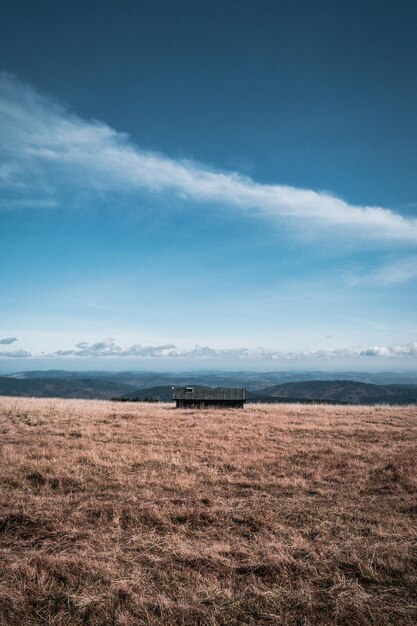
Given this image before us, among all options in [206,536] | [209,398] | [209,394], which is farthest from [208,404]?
[206,536]

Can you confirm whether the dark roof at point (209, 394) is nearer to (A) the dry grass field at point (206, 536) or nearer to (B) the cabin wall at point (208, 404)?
(B) the cabin wall at point (208, 404)

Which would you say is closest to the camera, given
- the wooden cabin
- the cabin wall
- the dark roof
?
the cabin wall

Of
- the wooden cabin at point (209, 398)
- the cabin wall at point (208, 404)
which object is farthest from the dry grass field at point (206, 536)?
the wooden cabin at point (209, 398)

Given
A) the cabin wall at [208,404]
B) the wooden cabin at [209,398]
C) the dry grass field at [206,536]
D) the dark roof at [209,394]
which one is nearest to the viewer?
the dry grass field at [206,536]

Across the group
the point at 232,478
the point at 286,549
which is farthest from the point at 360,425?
the point at 286,549

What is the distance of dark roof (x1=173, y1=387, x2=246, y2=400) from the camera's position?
3719 centimetres

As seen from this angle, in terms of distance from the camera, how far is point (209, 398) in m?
37.6

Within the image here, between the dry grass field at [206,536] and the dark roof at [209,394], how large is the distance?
22.3m

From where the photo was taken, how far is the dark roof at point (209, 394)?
37.2m

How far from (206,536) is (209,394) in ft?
103

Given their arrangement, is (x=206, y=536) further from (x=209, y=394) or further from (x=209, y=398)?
(x=209, y=394)

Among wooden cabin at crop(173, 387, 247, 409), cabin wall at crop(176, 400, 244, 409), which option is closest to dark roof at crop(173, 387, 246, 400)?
wooden cabin at crop(173, 387, 247, 409)

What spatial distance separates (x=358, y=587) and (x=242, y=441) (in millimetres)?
11915

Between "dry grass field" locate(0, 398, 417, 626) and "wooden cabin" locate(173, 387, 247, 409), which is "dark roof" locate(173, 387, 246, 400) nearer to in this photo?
"wooden cabin" locate(173, 387, 247, 409)
